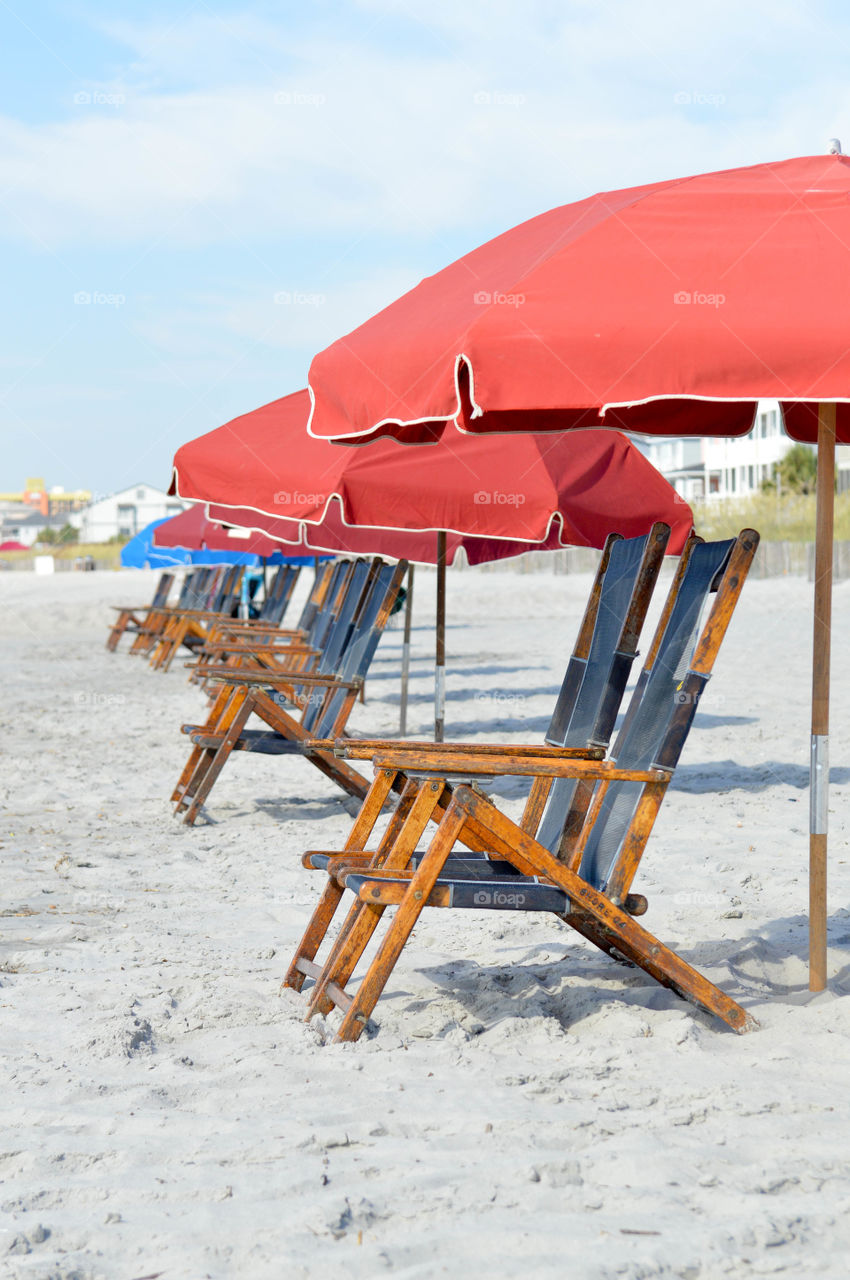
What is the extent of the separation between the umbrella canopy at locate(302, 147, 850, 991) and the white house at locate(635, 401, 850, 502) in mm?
41805

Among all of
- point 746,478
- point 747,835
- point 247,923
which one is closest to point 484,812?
point 247,923

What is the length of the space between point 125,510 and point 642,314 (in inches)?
4700

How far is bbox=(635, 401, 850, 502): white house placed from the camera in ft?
173

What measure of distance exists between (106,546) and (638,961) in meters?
65.4

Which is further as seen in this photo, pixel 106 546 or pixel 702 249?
pixel 106 546

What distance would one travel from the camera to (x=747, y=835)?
236 inches

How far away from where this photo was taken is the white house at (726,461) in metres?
52.7

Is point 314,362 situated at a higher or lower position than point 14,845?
higher

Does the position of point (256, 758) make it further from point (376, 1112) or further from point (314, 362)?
point (376, 1112)

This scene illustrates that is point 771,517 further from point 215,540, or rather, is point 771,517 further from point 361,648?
point 361,648

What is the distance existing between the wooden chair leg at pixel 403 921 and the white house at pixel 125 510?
99497mm

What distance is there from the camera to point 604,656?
396 cm

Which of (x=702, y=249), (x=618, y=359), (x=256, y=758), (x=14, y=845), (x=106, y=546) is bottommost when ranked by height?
(x=106, y=546)

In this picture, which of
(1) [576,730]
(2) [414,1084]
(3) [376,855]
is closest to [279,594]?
(1) [576,730]
